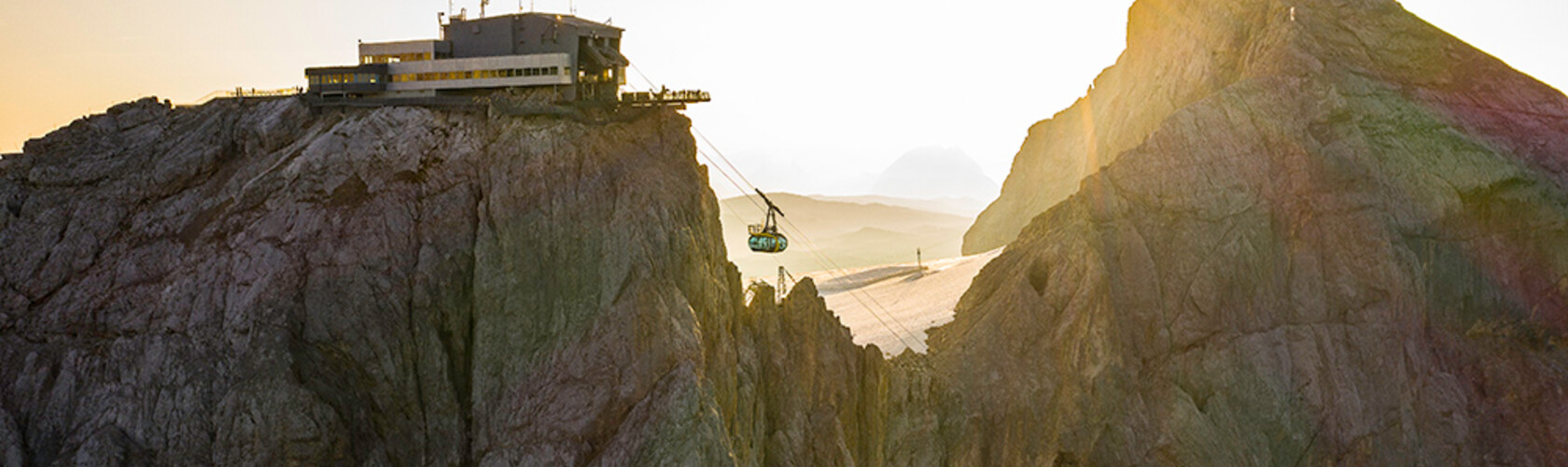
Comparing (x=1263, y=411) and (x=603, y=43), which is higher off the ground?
(x=603, y=43)

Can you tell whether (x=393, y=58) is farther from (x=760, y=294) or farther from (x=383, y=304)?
(x=760, y=294)

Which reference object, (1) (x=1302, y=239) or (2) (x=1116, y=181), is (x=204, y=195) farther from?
(1) (x=1302, y=239)

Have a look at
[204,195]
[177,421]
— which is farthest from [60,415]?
[204,195]

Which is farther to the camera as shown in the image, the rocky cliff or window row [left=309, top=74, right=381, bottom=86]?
window row [left=309, top=74, right=381, bottom=86]

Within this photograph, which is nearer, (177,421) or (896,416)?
(177,421)

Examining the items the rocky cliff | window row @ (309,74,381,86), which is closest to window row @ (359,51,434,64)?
window row @ (309,74,381,86)

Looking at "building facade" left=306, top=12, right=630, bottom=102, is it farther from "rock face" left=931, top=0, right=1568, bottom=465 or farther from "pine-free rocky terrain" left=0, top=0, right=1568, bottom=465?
"rock face" left=931, top=0, right=1568, bottom=465

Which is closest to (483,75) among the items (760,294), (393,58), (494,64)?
(494,64)
